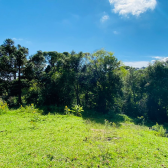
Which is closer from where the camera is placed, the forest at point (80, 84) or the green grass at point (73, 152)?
the green grass at point (73, 152)

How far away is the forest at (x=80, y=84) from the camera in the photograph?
1518 cm

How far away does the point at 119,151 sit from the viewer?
182 inches

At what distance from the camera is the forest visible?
598 inches

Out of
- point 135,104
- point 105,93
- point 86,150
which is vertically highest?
point 105,93

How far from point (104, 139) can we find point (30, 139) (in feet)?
11.3

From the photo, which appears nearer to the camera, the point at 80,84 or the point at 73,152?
the point at 73,152

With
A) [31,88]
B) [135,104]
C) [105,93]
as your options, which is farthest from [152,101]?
[31,88]

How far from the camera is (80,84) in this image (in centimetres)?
1791

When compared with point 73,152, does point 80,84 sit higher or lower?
higher

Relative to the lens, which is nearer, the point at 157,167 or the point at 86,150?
the point at 157,167

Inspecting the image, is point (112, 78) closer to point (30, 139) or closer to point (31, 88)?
point (31, 88)

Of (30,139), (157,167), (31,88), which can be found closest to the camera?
(157,167)

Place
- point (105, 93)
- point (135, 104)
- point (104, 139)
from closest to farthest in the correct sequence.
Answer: point (104, 139), point (105, 93), point (135, 104)

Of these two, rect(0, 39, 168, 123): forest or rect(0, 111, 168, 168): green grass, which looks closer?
rect(0, 111, 168, 168): green grass
